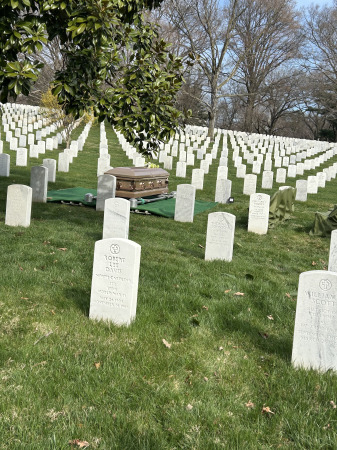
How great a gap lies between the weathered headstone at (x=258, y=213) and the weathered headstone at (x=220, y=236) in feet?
9.39

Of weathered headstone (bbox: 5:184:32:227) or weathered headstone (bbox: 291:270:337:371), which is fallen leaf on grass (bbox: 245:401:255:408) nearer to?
weathered headstone (bbox: 291:270:337:371)

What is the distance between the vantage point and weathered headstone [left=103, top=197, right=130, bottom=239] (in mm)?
8484

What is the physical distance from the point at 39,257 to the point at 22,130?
2481 centimetres

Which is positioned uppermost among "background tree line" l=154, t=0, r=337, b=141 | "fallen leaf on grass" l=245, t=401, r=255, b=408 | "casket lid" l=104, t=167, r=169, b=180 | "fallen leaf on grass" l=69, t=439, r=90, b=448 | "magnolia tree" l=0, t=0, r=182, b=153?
"background tree line" l=154, t=0, r=337, b=141

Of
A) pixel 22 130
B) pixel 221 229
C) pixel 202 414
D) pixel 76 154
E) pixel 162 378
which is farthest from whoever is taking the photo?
pixel 22 130

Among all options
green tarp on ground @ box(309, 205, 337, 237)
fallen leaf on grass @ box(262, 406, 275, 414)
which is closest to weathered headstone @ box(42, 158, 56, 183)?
green tarp on ground @ box(309, 205, 337, 237)

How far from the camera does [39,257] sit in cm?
705

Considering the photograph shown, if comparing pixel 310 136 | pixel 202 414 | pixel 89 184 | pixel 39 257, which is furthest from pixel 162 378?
pixel 310 136

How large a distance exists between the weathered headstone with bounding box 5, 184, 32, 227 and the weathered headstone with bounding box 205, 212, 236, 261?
347cm

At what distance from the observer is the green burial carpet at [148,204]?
1223 centimetres

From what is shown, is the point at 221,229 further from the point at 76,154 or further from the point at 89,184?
the point at 76,154

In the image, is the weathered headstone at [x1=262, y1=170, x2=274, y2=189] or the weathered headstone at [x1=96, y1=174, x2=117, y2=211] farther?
the weathered headstone at [x1=262, y1=170, x2=274, y2=189]

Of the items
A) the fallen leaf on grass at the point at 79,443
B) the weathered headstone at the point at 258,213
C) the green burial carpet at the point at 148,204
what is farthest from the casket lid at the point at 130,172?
the fallen leaf on grass at the point at 79,443

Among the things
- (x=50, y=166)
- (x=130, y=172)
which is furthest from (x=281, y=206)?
(x=50, y=166)
